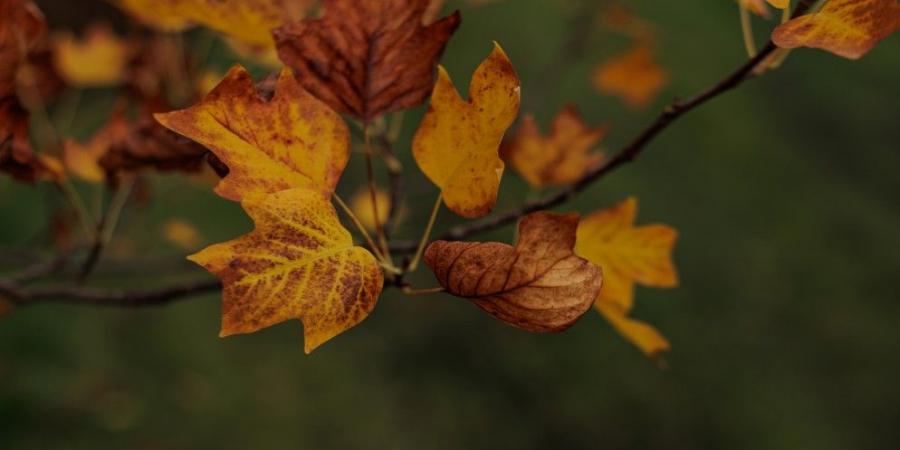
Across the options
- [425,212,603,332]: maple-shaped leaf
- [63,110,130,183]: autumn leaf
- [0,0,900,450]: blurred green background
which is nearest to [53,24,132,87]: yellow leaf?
[63,110,130,183]: autumn leaf

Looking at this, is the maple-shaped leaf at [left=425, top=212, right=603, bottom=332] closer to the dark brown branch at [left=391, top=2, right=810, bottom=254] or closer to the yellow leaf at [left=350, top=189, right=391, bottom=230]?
the dark brown branch at [left=391, top=2, right=810, bottom=254]

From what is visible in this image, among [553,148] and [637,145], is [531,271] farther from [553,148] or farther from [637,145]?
[553,148]

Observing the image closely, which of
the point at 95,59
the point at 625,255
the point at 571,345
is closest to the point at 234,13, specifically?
the point at 625,255

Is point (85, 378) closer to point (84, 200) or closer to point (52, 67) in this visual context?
point (84, 200)

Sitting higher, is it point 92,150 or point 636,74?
point 92,150

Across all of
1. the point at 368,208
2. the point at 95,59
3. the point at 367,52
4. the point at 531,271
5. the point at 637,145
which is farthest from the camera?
the point at 368,208

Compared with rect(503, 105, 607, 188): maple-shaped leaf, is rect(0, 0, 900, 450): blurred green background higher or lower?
lower

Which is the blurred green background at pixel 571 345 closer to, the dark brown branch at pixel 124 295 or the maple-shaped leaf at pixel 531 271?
the dark brown branch at pixel 124 295
